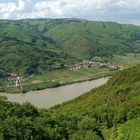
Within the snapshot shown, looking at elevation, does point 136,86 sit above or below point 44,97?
above

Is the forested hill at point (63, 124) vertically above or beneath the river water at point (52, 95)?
above

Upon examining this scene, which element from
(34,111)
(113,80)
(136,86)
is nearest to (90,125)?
(34,111)

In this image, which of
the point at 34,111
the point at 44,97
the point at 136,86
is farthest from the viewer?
the point at 44,97

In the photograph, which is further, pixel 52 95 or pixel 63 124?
pixel 52 95

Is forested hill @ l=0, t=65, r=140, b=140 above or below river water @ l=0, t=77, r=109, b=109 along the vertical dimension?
above

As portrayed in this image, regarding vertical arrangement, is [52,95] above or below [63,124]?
below

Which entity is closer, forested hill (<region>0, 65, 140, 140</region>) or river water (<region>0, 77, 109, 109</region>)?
forested hill (<region>0, 65, 140, 140</region>)

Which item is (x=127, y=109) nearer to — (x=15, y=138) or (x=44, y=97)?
(x=15, y=138)

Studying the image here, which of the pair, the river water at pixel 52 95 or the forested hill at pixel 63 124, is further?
the river water at pixel 52 95
